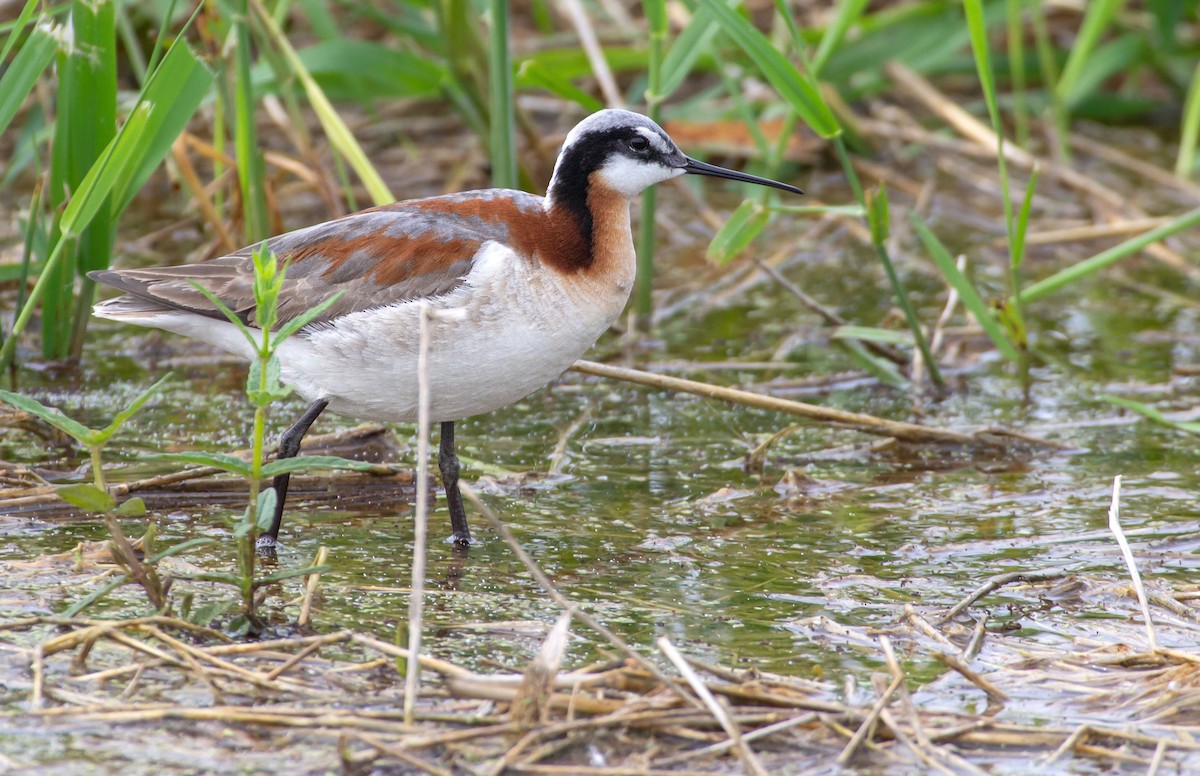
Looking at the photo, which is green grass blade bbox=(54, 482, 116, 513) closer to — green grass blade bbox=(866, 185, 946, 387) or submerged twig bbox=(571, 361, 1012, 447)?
submerged twig bbox=(571, 361, 1012, 447)

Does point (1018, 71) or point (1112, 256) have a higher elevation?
point (1018, 71)

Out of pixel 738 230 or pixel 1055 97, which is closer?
pixel 738 230

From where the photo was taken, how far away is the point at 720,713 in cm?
314

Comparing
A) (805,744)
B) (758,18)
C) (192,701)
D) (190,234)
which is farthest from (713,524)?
(758,18)

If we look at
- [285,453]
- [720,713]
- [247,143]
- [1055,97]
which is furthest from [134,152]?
[1055,97]

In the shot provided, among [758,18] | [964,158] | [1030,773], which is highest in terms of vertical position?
[758,18]

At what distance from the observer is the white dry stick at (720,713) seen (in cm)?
304

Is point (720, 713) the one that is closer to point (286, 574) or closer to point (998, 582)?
point (286, 574)

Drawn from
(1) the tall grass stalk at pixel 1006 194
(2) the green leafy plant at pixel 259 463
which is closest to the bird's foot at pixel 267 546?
(2) the green leafy plant at pixel 259 463

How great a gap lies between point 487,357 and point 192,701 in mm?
1427

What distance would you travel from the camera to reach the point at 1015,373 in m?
6.47

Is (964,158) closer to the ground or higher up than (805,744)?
higher up

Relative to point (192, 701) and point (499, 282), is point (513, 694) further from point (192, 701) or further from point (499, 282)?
point (499, 282)

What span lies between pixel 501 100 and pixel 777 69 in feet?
4.51
